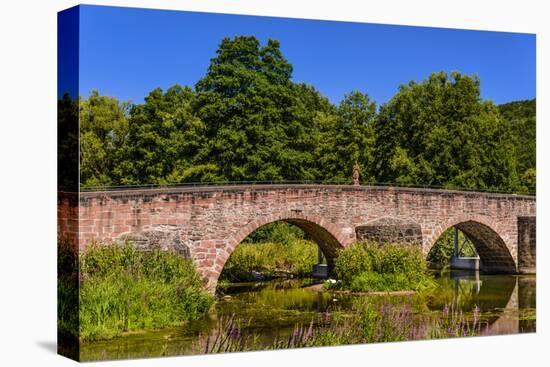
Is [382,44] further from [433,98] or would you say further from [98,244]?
[433,98]

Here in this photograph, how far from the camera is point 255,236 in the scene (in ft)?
86.8

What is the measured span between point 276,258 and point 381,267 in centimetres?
689

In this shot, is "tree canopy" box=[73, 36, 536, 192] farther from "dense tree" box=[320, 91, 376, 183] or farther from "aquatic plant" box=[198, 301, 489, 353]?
"aquatic plant" box=[198, 301, 489, 353]

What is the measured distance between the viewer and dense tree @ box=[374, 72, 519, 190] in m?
25.0

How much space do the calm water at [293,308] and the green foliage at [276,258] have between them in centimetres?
156

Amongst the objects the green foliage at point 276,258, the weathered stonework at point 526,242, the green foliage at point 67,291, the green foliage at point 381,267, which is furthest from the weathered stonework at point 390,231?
the green foliage at point 67,291

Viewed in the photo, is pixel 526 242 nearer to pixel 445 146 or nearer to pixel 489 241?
pixel 489 241

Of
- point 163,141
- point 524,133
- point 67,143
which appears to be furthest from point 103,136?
point 524,133

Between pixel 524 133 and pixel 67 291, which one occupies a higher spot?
pixel 524 133

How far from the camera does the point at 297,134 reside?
24.5 m

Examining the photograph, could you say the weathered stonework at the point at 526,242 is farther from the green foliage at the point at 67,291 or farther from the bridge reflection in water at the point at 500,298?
the green foliage at the point at 67,291

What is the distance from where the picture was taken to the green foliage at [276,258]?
2442cm

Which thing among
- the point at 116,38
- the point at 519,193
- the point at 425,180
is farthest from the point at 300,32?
the point at 425,180

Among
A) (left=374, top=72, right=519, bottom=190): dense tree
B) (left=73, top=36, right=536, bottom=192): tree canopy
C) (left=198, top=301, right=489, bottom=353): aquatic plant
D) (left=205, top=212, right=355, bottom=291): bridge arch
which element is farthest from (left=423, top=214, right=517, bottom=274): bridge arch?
(left=198, top=301, right=489, bottom=353): aquatic plant
